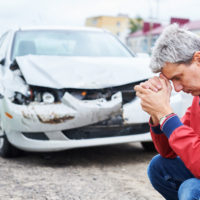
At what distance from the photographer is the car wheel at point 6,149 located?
4114mm

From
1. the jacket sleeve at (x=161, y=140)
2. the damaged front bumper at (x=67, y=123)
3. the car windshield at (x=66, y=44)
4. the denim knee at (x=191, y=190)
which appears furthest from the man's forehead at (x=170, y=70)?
the car windshield at (x=66, y=44)

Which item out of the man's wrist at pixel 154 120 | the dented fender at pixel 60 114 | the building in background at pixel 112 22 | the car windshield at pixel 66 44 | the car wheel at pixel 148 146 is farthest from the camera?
the building in background at pixel 112 22

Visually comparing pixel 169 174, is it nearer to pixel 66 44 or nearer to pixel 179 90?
pixel 179 90

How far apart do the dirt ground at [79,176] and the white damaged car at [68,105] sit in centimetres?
23

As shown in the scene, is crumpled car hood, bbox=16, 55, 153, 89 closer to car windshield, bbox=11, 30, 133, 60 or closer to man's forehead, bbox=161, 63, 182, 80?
car windshield, bbox=11, 30, 133, 60

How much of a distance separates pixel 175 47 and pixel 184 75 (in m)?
0.16

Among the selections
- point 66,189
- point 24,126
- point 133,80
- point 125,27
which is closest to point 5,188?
point 66,189

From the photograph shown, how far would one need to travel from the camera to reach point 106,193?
10.3 ft

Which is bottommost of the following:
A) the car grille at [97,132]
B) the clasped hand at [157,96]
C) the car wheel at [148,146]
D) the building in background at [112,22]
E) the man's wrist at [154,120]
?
the building in background at [112,22]

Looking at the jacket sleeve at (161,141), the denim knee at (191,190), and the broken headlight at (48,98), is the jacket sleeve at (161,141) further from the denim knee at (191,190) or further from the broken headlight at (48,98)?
the broken headlight at (48,98)

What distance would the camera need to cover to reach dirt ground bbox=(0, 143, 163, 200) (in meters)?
3.09

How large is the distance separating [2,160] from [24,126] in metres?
0.61

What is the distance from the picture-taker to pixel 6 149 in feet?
13.6

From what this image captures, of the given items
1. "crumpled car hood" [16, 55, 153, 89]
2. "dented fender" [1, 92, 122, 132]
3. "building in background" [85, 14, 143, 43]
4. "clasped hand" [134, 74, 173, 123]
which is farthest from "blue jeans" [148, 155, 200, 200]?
"building in background" [85, 14, 143, 43]
